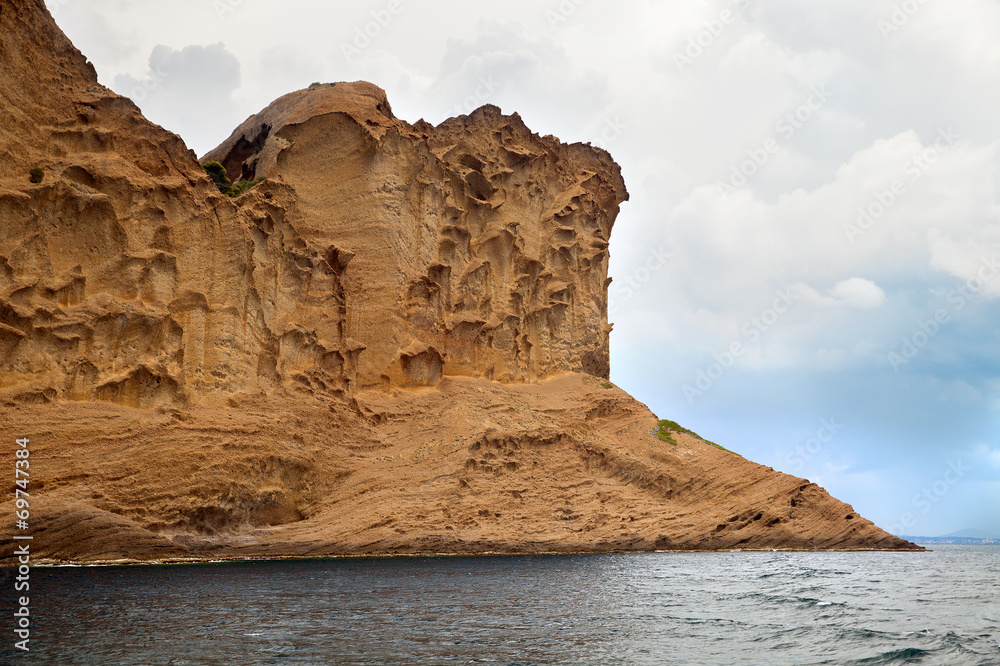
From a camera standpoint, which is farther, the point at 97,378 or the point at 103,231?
the point at 103,231

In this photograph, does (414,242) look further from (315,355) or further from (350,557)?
(350,557)

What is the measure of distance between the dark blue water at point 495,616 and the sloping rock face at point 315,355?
4123 millimetres

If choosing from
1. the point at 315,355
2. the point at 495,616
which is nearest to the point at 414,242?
the point at 315,355

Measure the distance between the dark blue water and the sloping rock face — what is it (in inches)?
162

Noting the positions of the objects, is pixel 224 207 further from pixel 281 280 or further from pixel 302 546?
pixel 302 546

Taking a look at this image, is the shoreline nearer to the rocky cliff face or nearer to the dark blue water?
the dark blue water

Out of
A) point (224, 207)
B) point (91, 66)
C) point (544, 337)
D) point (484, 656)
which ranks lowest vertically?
point (484, 656)

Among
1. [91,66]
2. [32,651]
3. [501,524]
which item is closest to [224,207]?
[91,66]

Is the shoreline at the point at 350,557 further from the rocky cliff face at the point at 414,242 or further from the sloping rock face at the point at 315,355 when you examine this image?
the rocky cliff face at the point at 414,242

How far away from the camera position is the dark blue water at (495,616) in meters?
17.8

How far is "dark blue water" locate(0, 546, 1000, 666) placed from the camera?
1775 centimetres

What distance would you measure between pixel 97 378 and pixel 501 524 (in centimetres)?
1887

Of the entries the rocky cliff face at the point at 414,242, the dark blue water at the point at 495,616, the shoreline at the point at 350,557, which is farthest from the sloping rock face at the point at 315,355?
the dark blue water at the point at 495,616

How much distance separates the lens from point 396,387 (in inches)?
1889
